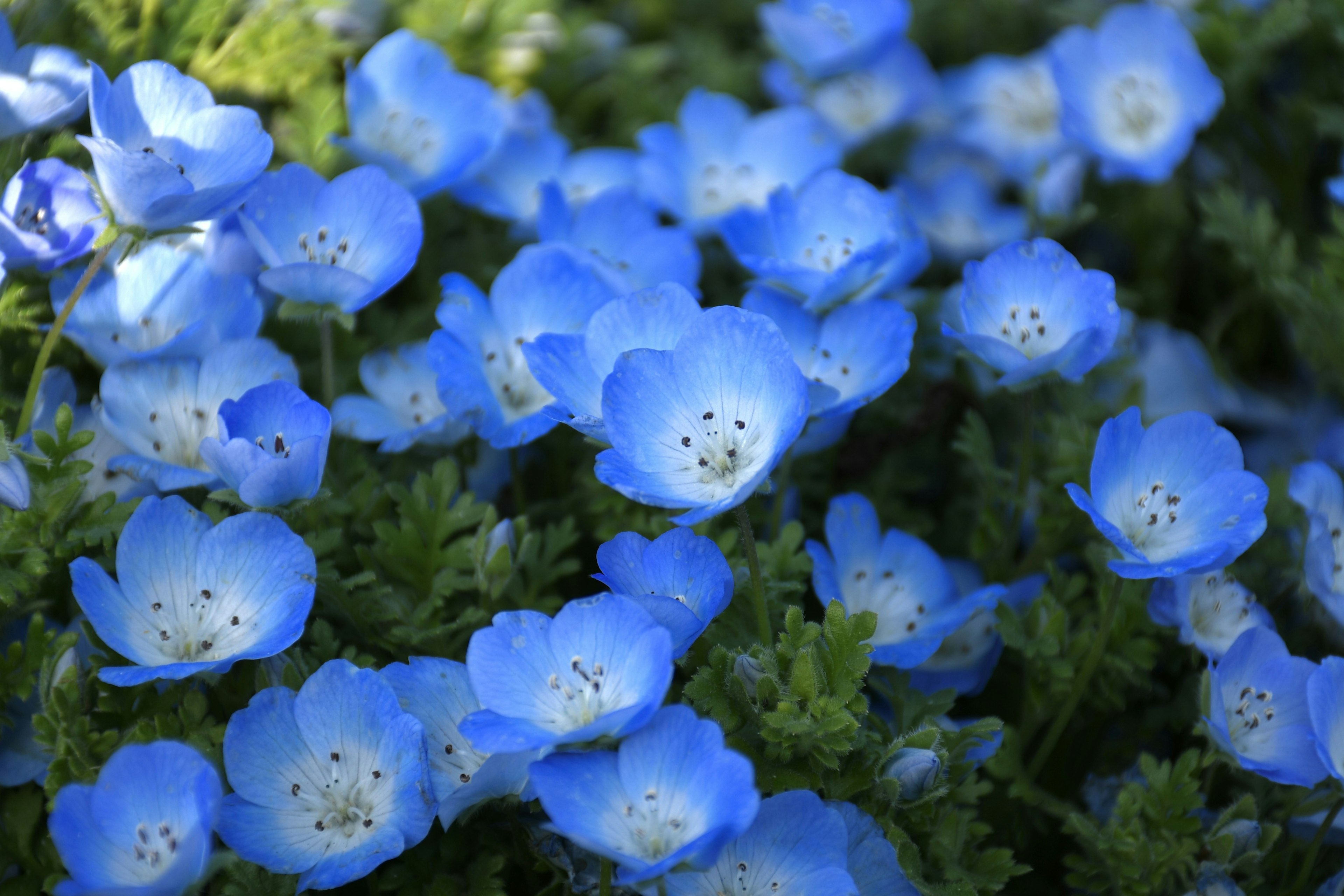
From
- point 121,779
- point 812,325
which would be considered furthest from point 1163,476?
point 121,779

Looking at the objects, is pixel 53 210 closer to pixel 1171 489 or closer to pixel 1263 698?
pixel 1171 489

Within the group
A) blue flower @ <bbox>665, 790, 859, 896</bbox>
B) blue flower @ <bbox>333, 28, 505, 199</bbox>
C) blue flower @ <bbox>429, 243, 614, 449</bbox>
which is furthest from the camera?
blue flower @ <bbox>333, 28, 505, 199</bbox>

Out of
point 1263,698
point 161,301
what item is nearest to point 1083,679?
point 1263,698

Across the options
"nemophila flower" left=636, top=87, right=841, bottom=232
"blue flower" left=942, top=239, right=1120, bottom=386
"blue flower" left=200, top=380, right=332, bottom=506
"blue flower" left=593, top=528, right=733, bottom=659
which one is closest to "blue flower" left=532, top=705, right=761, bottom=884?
"blue flower" left=593, top=528, right=733, bottom=659

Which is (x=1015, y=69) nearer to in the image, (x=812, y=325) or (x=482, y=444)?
(x=812, y=325)

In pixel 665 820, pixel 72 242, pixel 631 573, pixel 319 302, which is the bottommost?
pixel 665 820

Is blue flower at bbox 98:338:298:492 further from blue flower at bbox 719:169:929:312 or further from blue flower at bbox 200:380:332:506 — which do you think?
blue flower at bbox 719:169:929:312
